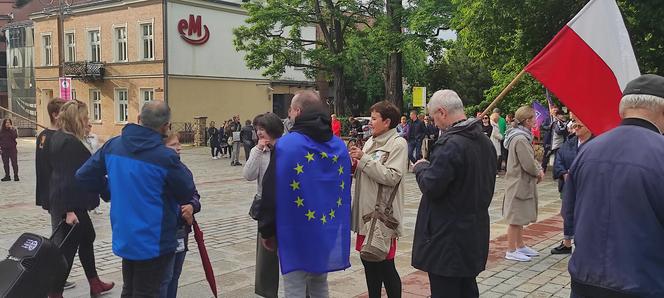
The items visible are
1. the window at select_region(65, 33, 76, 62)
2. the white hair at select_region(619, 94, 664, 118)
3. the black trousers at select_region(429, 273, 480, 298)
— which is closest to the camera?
the white hair at select_region(619, 94, 664, 118)

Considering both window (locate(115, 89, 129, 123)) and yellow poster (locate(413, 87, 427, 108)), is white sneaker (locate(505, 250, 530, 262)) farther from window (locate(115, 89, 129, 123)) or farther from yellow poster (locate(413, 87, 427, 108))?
window (locate(115, 89, 129, 123))

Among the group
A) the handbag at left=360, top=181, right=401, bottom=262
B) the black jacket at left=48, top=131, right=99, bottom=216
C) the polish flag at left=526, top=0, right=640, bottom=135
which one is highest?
the polish flag at left=526, top=0, right=640, bottom=135

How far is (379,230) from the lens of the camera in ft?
14.3

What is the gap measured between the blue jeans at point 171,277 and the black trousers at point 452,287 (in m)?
1.82

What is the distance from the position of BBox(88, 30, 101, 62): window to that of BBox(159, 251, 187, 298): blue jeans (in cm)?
3587

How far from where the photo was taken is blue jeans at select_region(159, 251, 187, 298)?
4.11 m

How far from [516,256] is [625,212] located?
446 cm

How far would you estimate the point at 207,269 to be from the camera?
470 centimetres

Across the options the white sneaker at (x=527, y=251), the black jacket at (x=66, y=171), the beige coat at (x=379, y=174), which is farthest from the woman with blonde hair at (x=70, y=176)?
the white sneaker at (x=527, y=251)

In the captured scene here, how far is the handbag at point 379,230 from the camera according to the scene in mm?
4312

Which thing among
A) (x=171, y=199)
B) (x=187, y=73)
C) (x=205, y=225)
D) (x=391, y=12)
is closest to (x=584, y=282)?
(x=171, y=199)

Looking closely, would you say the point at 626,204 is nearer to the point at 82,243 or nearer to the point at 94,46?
the point at 82,243

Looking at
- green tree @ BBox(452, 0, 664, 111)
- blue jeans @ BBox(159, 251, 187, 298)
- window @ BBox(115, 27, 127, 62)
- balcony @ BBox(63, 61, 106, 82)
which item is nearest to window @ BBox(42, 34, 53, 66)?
balcony @ BBox(63, 61, 106, 82)

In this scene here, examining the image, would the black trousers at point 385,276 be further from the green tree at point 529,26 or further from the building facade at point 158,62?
the building facade at point 158,62
